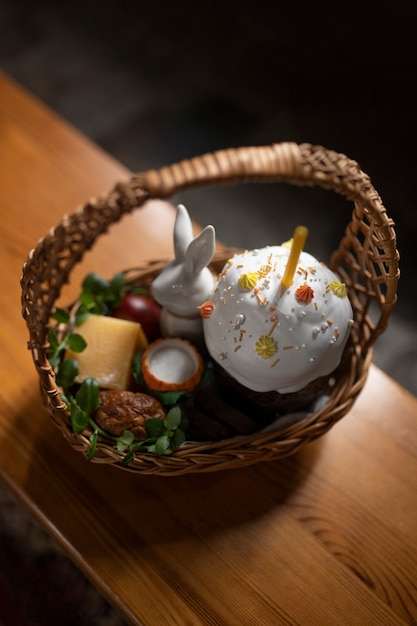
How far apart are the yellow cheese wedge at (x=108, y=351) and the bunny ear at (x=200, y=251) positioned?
0.13m

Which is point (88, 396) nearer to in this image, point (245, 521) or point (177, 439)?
point (177, 439)

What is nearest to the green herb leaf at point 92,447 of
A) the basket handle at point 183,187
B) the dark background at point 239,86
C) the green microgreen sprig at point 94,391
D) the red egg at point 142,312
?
the green microgreen sprig at point 94,391

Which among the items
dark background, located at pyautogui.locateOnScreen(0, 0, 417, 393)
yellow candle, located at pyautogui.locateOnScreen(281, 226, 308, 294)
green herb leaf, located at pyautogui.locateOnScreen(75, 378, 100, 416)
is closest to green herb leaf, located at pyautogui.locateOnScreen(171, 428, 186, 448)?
green herb leaf, located at pyautogui.locateOnScreen(75, 378, 100, 416)

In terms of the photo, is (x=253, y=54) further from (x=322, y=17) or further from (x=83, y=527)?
(x=83, y=527)

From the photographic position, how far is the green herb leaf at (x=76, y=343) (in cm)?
89

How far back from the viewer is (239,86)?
203cm

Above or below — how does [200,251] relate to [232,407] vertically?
above

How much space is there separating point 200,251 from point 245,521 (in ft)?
1.15

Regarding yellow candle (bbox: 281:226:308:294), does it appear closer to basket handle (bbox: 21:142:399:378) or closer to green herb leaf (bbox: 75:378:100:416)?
basket handle (bbox: 21:142:399:378)

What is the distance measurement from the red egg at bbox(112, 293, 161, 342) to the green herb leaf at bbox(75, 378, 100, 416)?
146 mm

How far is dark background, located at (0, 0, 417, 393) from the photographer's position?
177 centimetres

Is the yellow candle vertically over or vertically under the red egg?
over

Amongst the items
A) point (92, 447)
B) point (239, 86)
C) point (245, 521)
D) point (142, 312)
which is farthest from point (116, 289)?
point (239, 86)

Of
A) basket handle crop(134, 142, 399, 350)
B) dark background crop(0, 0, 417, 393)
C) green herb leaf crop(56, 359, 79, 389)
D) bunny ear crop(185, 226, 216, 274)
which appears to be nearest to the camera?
basket handle crop(134, 142, 399, 350)
